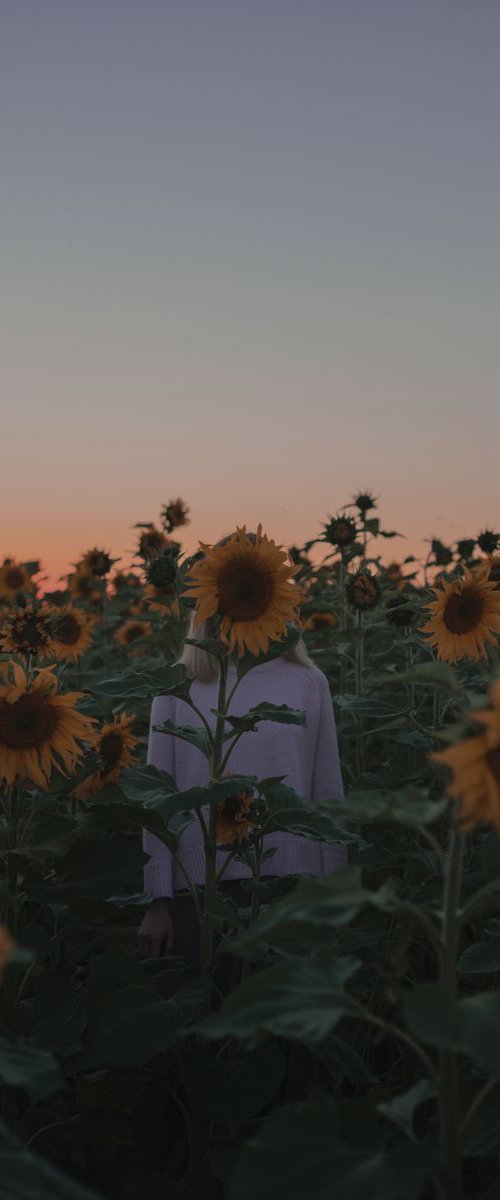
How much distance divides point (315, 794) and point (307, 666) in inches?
18.6

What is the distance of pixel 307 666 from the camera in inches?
164

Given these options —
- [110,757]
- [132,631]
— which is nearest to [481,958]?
[110,757]

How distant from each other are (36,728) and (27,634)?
91cm

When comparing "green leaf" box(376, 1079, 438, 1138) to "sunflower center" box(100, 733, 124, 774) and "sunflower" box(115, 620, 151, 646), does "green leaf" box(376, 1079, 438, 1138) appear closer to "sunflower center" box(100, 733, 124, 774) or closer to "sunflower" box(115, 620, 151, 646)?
"sunflower center" box(100, 733, 124, 774)

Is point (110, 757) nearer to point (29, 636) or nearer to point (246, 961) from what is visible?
point (29, 636)

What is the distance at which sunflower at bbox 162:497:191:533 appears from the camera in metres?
7.29

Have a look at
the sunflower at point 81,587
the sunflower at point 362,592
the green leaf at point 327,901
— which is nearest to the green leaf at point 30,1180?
the green leaf at point 327,901

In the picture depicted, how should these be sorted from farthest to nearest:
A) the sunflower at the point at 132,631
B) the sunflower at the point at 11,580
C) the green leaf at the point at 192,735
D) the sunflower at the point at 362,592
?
the sunflower at the point at 11,580 < the sunflower at the point at 132,631 < the sunflower at the point at 362,592 < the green leaf at the point at 192,735

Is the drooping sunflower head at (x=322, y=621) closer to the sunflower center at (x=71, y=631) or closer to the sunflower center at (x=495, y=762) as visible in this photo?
the sunflower center at (x=71, y=631)

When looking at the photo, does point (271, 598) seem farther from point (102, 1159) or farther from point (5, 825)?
point (102, 1159)

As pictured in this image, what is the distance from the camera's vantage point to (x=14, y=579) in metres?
9.11

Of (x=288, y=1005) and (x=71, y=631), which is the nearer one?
(x=288, y=1005)

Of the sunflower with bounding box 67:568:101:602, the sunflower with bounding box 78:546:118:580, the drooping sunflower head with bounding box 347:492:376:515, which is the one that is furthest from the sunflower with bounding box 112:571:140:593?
the drooping sunflower head with bounding box 347:492:376:515

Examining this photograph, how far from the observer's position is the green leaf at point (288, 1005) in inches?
62.1
